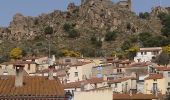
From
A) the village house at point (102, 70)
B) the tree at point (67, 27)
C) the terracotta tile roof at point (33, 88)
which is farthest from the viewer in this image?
the tree at point (67, 27)

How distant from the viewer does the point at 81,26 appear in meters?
147

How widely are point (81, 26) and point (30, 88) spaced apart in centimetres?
11841

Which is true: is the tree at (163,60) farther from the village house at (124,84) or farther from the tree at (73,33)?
the tree at (73,33)

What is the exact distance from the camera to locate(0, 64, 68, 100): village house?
2786 centimetres

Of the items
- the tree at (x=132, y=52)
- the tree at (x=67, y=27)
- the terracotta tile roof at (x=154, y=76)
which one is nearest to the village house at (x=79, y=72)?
the terracotta tile roof at (x=154, y=76)

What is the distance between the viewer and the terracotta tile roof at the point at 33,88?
2808cm

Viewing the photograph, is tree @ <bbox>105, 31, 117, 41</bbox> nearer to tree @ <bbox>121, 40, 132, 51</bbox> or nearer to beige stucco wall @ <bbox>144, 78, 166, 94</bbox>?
tree @ <bbox>121, 40, 132, 51</bbox>

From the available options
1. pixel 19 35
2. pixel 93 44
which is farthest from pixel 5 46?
pixel 93 44

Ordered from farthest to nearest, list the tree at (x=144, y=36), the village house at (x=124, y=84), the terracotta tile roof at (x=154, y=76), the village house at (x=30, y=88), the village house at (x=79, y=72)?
the tree at (x=144, y=36)
the village house at (x=79, y=72)
the terracotta tile roof at (x=154, y=76)
the village house at (x=124, y=84)
the village house at (x=30, y=88)

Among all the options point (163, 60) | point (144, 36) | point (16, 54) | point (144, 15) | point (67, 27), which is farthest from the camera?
point (144, 15)

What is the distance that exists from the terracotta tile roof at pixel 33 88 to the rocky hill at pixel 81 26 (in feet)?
331

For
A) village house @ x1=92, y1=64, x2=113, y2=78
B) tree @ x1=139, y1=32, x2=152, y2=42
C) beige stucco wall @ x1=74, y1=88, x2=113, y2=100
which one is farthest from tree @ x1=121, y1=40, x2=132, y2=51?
beige stucco wall @ x1=74, y1=88, x2=113, y2=100

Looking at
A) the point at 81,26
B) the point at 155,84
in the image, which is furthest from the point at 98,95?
the point at 81,26

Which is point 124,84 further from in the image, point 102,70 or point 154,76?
point 102,70
